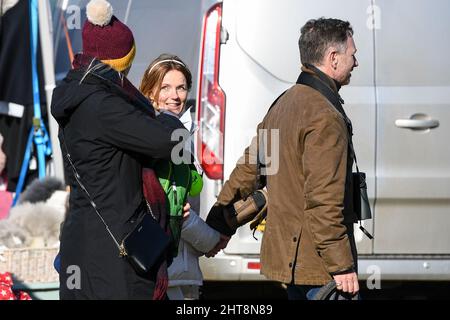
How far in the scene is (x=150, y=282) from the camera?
138 inches

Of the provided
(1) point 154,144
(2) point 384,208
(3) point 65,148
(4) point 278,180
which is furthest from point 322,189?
(2) point 384,208

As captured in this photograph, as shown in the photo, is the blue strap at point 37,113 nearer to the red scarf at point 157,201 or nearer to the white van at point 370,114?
the white van at point 370,114

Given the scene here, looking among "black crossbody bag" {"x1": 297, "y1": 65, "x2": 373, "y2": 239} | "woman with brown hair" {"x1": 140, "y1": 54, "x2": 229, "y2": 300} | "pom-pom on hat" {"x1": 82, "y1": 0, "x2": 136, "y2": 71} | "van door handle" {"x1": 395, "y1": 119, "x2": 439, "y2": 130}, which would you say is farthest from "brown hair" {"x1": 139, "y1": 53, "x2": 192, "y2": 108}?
"van door handle" {"x1": 395, "y1": 119, "x2": 439, "y2": 130}

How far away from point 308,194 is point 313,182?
0.19 ft

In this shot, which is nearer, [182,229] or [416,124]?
[182,229]

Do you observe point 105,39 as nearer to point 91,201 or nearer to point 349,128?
point 91,201

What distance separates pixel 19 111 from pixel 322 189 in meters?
3.78

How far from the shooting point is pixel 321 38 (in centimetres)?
399

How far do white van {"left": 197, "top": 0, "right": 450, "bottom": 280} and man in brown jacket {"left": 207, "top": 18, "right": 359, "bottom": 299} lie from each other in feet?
5.54

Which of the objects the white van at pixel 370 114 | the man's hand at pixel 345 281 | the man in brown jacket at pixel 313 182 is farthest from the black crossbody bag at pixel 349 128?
the white van at pixel 370 114

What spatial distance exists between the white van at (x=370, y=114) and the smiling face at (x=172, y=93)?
119 centimetres

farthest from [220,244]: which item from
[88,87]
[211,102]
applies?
[211,102]

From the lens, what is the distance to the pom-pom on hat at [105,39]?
11.7 feet
